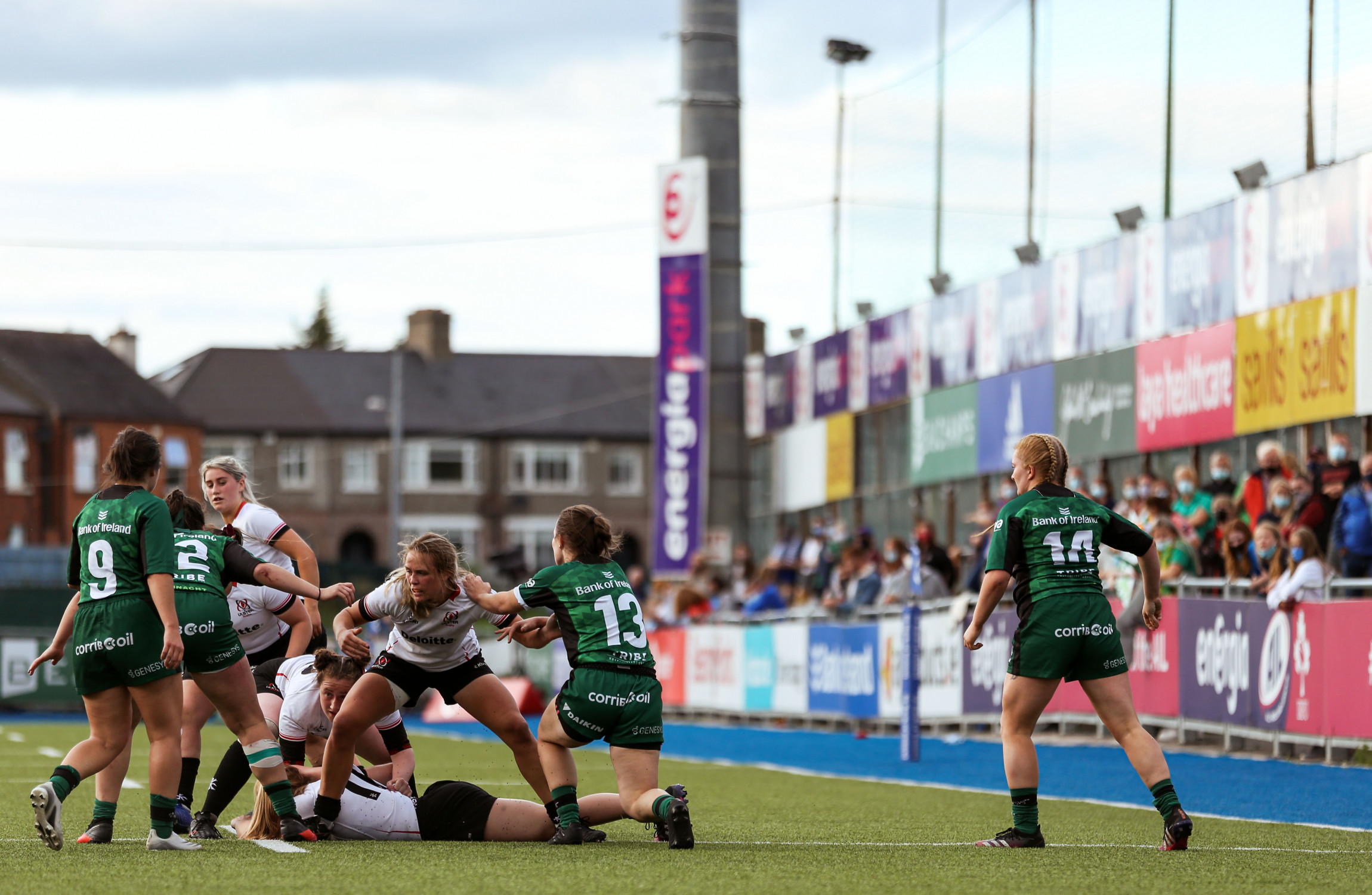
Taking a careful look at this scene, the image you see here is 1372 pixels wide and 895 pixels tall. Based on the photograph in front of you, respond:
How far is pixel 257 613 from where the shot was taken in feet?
32.6

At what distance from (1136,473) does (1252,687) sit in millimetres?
8517

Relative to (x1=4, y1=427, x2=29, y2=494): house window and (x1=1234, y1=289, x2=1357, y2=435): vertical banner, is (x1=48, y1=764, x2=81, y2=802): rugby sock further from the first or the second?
(x1=4, y1=427, x2=29, y2=494): house window

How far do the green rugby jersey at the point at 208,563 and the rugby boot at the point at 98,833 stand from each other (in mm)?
1123

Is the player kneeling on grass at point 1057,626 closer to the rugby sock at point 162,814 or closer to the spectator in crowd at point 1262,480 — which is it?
the rugby sock at point 162,814

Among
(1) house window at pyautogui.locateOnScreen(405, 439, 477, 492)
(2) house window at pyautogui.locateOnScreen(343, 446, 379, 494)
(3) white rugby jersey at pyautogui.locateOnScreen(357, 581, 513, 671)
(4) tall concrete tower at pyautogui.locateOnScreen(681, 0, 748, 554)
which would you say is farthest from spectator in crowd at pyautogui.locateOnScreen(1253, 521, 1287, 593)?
(1) house window at pyautogui.locateOnScreen(405, 439, 477, 492)

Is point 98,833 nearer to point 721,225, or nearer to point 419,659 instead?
point 419,659

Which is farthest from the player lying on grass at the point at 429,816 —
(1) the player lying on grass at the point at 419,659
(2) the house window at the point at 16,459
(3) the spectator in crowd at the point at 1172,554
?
(2) the house window at the point at 16,459

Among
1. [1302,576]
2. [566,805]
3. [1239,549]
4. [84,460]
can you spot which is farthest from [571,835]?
[84,460]

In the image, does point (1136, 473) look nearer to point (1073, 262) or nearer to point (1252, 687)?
point (1073, 262)

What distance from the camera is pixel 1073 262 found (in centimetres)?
2522

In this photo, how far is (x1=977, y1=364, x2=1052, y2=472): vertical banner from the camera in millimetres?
26078

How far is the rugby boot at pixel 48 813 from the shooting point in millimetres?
8102

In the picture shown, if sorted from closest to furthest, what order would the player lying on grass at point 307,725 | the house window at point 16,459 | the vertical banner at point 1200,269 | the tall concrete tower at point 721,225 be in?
the player lying on grass at point 307,725
the vertical banner at point 1200,269
the tall concrete tower at point 721,225
the house window at point 16,459

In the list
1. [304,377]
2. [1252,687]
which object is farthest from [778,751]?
[304,377]
